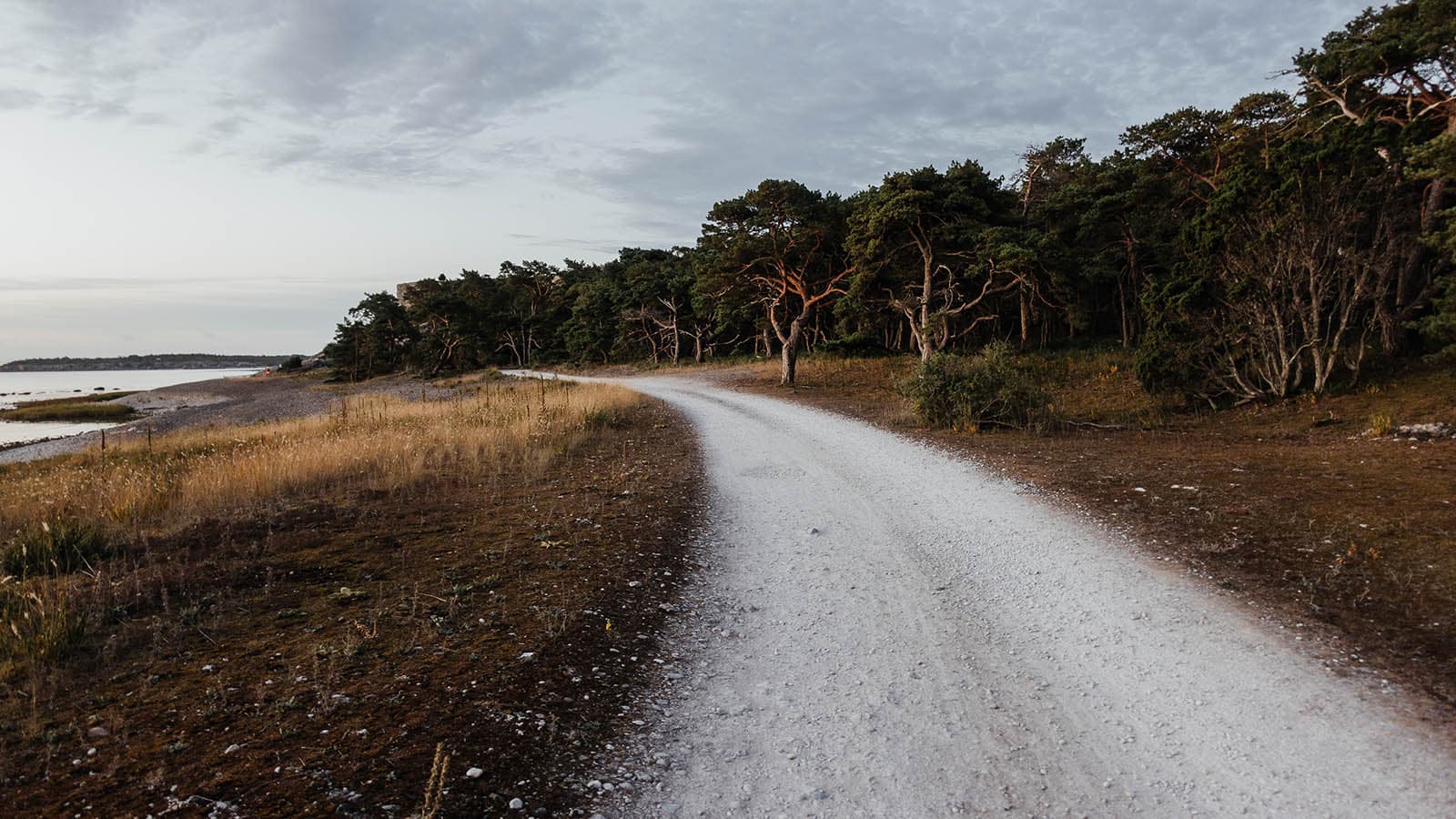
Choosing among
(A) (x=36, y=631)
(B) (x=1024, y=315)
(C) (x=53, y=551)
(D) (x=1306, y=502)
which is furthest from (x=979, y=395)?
(B) (x=1024, y=315)

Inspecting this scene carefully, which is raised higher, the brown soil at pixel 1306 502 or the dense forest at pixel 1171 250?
the dense forest at pixel 1171 250

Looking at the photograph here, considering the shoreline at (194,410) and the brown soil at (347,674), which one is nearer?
the brown soil at (347,674)

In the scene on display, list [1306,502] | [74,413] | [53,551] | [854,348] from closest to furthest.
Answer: [53,551], [1306,502], [854,348], [74,413]

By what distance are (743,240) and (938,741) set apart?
24.8 m

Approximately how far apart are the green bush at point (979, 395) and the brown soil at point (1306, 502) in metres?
0.57

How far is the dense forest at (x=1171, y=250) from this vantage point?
44.7 feet

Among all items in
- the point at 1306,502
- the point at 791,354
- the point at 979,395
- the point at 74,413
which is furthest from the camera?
the point at 74,413

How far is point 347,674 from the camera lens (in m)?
3.94

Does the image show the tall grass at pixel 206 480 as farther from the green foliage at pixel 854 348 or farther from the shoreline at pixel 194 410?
the green foliage at pixel 854 348

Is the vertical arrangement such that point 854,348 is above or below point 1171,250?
below

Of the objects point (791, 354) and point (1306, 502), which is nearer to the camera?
point (1306, 502)

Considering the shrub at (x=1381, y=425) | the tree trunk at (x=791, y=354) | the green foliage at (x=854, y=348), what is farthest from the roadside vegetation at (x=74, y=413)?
the shrub at (x=1381, y=425)

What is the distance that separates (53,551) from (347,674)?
440 cm

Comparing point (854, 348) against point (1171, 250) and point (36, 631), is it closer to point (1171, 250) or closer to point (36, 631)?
point (1171, 250)
